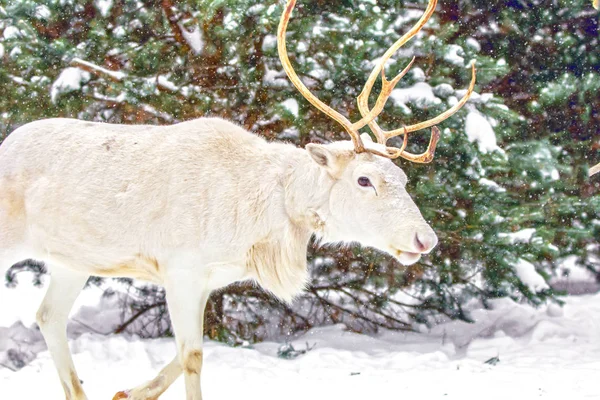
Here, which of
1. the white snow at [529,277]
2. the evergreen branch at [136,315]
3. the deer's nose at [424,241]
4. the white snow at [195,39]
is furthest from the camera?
the evergreen branch at [136,315]

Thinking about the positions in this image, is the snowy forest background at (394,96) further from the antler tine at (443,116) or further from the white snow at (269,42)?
the antler tine at (443,116)

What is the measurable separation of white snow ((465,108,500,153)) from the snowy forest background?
0.01 meters

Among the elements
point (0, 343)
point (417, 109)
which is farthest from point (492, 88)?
point (0, 343)

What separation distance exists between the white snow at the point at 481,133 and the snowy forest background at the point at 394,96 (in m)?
0.01

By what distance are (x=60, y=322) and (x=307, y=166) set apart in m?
2.00

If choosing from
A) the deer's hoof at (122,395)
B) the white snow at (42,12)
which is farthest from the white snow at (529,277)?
the white snow at (42,12)

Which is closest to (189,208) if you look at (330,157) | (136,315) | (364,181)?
(330,157)

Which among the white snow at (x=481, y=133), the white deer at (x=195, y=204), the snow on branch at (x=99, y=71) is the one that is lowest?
the white deer at (x=195, y=204)

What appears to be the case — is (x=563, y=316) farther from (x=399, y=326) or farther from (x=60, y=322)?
(x=60, y=322)

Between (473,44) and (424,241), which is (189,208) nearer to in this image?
(424,241)

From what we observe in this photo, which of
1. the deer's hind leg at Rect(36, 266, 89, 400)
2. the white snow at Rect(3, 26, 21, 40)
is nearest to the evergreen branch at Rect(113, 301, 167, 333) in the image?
the deer's hind leg at Rect(36, 266, 89, 400)

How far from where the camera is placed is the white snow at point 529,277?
655 cm

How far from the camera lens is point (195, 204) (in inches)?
167

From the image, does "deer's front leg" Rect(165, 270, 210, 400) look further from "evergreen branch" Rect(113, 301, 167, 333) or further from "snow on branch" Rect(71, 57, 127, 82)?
"evergreen branch" Rect(113, 301, 167, 333)
